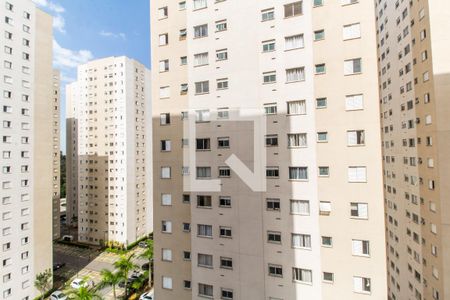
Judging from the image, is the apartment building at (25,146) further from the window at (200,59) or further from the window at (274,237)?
the window at (274,237)

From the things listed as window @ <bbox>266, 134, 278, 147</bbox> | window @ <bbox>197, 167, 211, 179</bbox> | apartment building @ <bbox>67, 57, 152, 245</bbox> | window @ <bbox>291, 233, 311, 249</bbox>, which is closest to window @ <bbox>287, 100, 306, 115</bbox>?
window @ <bbox>266, 134, 278, 147</bbox>

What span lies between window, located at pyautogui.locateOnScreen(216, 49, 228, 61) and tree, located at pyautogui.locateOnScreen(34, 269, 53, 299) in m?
40.8

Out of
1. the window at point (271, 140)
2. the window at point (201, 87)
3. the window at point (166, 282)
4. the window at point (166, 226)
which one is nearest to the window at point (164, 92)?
the window at point (201, 87)

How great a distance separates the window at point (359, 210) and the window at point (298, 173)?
2.94m

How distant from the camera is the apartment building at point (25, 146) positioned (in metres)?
31.7

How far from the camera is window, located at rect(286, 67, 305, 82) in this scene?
14.5 meters

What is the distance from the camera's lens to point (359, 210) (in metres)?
13.3

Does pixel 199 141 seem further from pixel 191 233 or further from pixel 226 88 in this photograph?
pixel 191 233

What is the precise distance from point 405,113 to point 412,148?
486 cm

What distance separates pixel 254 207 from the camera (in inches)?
590

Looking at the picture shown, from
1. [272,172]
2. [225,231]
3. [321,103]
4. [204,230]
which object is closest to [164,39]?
[321,103]

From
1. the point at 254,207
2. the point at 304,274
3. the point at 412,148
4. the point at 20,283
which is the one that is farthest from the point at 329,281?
the point at 20,283

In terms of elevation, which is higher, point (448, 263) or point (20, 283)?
point (448, 263)

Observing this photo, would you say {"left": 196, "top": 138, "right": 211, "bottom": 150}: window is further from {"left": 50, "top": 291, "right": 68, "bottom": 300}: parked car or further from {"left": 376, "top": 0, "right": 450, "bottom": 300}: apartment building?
{"left": 50, "top": 291, "right": 68, "bottom": 300}: parked car
